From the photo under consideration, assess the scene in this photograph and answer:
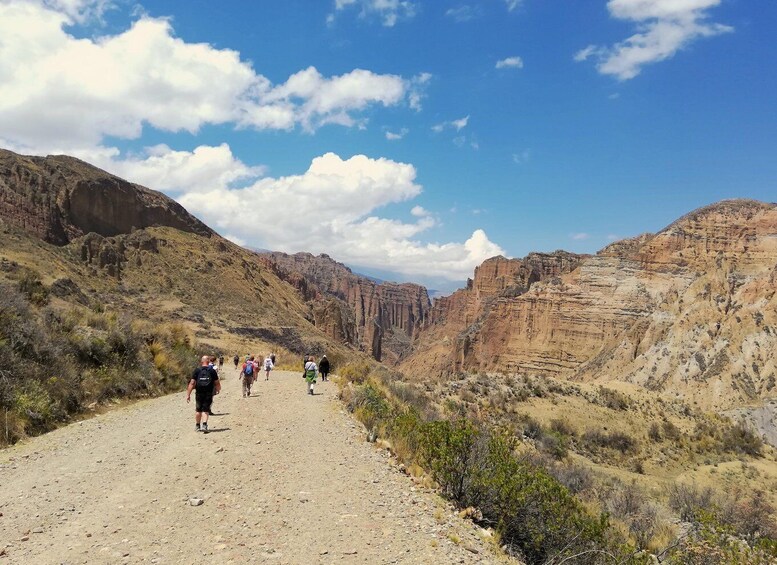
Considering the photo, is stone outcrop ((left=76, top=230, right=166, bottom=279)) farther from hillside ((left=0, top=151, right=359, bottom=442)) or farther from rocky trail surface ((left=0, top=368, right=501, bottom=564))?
rocky trail surface ((left=0, top=368, right=501, bottom=564))

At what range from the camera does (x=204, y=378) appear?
11648 millimetres

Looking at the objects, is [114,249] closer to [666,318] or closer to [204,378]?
[204,378]

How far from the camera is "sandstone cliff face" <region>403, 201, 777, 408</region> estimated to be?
47188mm

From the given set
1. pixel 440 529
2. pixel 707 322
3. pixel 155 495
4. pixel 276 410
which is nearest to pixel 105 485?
pixel 155 495

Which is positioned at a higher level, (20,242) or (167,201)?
(167,201)

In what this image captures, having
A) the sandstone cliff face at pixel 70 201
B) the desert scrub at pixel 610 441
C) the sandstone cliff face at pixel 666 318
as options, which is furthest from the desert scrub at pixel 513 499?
the sandstone cliff face at pixel 70 201

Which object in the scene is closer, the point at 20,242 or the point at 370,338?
the point at 20,242

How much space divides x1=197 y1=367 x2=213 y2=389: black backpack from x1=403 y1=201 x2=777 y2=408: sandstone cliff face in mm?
45358

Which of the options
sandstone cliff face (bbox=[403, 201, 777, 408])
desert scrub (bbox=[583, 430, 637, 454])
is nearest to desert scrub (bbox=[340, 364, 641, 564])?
desert scrub (bbox=[583, 430, 637, 454])

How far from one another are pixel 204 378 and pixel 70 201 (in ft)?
286

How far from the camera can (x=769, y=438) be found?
34969 mm

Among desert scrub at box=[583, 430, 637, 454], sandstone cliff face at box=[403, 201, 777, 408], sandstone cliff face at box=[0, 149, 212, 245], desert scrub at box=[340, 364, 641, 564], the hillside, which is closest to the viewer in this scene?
desert scrub at box=[340, 364, 641, 564]

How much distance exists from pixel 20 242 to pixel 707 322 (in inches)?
3099

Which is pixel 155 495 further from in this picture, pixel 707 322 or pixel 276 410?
Answer: pixel 707 322
